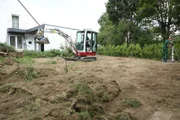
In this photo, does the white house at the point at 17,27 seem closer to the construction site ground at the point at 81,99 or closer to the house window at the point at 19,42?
the house window at the point at 19,42

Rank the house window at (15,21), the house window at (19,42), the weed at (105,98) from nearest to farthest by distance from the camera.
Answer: the weed at (105,98)
the house window at (15,21)
the house window at (19,42)

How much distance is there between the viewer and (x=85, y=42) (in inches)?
573

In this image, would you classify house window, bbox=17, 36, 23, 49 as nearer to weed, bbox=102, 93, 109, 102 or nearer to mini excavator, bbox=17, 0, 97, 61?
mini excavator, bbox=17, 0, 97, 61

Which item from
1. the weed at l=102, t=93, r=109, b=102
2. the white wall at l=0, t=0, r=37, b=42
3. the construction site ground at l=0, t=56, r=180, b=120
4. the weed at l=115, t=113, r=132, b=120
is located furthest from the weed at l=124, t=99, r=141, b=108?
the white wall at l=0, t=0, r=37, b=42

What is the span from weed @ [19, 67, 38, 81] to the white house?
14811 millimetres

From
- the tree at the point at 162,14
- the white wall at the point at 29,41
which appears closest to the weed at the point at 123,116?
the tree at the point at 162,14

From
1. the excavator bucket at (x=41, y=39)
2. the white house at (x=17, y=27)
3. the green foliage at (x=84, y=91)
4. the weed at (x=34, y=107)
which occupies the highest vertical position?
the white house at (x=17, y=27)

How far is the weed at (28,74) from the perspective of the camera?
6.67m

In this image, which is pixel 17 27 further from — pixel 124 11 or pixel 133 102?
pixel 133 102

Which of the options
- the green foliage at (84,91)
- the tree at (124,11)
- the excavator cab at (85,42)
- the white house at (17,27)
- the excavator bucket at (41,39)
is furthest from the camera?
the tree at (124,11)

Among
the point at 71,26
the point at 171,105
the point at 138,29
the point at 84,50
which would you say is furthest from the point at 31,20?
the point at 171,105

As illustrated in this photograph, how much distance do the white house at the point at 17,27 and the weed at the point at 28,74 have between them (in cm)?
1481

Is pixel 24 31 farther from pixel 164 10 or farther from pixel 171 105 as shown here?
pixel 171 105

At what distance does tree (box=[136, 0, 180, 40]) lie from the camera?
21656 millimetres
